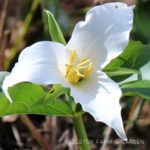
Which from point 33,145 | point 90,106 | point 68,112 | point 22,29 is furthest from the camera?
point 22,29

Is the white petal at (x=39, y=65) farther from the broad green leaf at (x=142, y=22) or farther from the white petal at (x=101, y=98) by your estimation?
the broad green leaf at (x=142, y=22)

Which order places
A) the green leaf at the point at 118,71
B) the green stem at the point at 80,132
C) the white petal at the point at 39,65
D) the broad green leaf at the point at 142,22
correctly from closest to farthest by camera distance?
the white petal at the point at 39,65 → the green leaf at the point at 118,71 → the green stem at the point at 80,132 → the broad green leaf at the point at 142,22

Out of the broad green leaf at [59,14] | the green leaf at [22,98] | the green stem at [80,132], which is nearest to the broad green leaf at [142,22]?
the broad green leaf at [59,14]

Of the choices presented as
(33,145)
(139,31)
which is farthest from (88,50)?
(139,31)

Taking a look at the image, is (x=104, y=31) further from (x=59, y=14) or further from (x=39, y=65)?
(x=59, y=14)

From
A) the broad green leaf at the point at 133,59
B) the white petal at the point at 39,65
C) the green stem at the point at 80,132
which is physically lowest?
the green stem at the point at 80,132

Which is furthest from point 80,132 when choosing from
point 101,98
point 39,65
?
point 39,65

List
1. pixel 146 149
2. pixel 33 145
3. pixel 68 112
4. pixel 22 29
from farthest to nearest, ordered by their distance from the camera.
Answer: pixel 22 29 < pixel 146 149 < pixel 33 145 < pixel 68 112

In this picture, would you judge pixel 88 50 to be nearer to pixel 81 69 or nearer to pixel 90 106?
pixel 81 69
